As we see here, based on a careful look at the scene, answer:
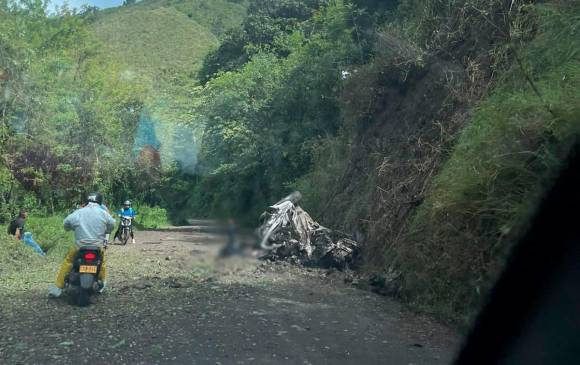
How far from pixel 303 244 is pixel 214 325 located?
17.7ft

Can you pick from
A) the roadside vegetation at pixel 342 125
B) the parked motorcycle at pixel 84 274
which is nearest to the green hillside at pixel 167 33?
the roadside vegetation at pixel 342 125

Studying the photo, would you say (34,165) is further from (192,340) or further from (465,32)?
(192,340)

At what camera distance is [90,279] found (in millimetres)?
8305

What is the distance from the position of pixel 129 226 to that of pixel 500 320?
14.9 metres

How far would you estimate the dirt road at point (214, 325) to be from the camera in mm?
6184

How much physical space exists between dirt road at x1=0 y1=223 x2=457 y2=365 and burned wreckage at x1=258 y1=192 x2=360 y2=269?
172 centimetres

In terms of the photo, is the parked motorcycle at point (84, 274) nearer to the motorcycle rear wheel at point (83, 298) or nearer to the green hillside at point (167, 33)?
the motorcycle rear wheel at point (83, 298)

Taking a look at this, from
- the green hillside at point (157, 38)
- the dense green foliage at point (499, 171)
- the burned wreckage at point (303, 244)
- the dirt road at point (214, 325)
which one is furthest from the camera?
the green hillside at point (157, 38)

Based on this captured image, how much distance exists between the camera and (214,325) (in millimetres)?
7355

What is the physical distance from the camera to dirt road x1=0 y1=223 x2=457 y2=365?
20.3 ft

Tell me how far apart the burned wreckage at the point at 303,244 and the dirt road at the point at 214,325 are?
5.65ft

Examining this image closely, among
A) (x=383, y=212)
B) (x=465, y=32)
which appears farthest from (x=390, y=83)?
(x=383, y=212)

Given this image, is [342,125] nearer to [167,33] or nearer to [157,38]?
[157,38]

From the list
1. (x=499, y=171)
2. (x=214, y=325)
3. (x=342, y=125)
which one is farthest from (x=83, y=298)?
(x=342, y=125)
